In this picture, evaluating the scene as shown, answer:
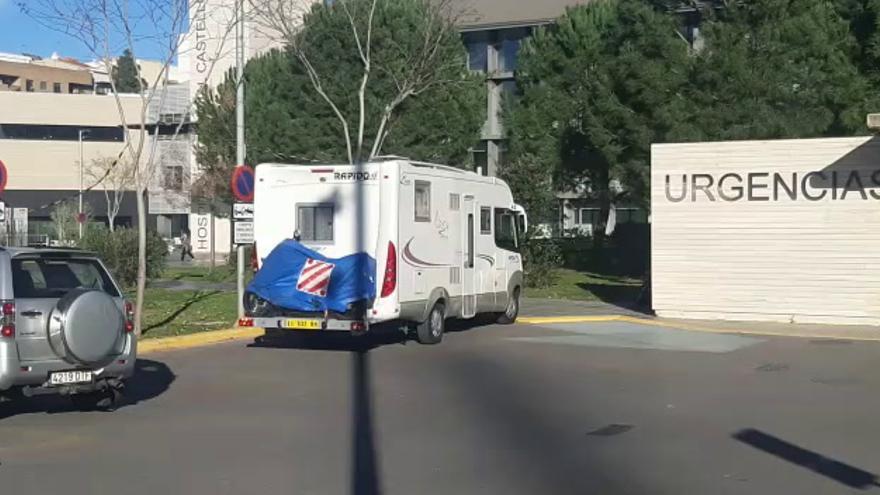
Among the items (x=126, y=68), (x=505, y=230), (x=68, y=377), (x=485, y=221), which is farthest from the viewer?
(x=126, y=68)

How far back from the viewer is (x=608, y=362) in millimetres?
16641

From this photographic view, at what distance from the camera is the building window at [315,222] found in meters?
17.9

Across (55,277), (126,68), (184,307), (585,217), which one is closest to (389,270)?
(55,277)

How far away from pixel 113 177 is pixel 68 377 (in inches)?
2261

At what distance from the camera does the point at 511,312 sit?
2277cm

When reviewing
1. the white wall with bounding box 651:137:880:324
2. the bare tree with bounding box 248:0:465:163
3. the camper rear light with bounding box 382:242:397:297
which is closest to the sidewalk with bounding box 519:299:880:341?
the white wall with bounding box 651:137:880:324

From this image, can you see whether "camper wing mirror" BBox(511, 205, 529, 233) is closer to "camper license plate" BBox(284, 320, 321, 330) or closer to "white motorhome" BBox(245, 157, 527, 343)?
"white motorhome" BBox(245, 157, 527, 343)

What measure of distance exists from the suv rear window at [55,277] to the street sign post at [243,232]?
711 centimetres

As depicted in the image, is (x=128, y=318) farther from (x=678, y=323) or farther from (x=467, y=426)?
(x=678, y=323)

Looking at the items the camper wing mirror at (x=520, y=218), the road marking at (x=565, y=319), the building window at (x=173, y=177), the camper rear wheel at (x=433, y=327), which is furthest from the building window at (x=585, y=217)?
the camper rear wheel at (x=433, y=327)

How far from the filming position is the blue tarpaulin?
1720cm

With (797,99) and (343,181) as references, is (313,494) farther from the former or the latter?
(797,99)

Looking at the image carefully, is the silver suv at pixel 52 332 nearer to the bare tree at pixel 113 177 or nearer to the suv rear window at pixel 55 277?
the suv rear window at pixel 55 277

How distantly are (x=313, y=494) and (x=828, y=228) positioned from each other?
52.8 feet
